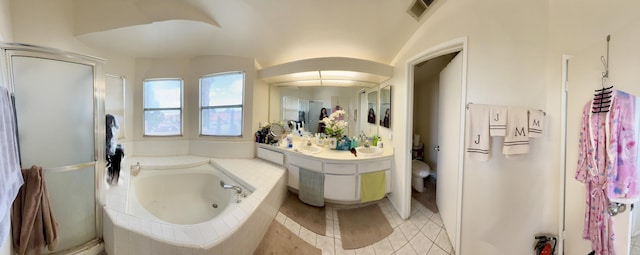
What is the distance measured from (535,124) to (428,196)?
1197 millimetres

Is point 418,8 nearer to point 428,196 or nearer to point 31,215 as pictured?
point 428,196

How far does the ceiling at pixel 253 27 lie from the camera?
4.82 ft

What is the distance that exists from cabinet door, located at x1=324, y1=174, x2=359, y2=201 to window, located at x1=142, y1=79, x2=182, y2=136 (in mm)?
2310

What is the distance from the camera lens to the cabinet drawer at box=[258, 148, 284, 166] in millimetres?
2146

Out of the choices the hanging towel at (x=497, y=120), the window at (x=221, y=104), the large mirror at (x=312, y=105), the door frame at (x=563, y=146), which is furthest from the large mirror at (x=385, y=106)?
the window at (x=221, y=104)

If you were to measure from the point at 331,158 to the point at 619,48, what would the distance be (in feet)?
5.86

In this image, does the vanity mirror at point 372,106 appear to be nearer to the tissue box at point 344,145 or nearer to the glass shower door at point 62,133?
the tissue box at point 344,145

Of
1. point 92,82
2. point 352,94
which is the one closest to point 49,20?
point 92,82

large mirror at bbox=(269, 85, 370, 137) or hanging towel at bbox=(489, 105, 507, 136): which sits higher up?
large mirror at bbox=(269, 85, 370, 137)

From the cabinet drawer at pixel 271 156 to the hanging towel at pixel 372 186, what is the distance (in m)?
1.02

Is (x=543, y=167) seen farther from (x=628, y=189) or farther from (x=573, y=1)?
(x=573, y=1)

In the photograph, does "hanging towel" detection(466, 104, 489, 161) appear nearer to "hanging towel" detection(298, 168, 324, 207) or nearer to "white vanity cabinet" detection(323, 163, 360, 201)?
"white vanity cabinet" detection(323, 163, 360, 201)

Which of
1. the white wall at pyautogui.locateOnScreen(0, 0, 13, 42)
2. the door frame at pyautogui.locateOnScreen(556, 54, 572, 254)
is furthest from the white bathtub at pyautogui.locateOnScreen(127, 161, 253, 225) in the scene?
the door frame at pyautogui.locateOnScreen(556, 54, 572, 254)

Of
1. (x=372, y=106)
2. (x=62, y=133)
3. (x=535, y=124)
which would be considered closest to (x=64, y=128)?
(x=62, y=133)
